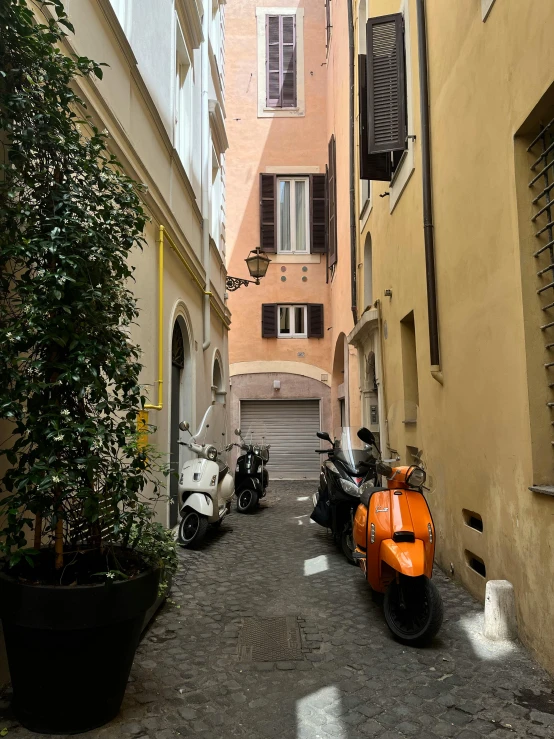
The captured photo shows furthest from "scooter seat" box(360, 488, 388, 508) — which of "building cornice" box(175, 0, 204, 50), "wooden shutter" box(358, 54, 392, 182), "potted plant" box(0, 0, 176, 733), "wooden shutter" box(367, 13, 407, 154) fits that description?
"building cornice" box(175, 0, 204, 50)

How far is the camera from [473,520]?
493 centimetres

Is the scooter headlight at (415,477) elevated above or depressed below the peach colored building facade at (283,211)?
below

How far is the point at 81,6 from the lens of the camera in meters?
4.35

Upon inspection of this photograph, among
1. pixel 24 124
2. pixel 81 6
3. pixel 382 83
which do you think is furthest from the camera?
pixel 382 83

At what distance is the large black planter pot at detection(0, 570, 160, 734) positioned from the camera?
2.60 metres

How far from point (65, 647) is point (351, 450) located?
4327mm

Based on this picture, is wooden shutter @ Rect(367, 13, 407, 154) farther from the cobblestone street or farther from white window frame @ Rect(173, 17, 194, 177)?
the cobblestone street

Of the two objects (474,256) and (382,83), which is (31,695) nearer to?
(474,256)

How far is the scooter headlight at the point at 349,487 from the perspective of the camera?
616 cm

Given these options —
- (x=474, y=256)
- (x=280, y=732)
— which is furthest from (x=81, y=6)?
(x=280, y=732)

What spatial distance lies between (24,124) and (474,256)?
3.18 m

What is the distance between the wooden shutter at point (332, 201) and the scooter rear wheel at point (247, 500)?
7.11m

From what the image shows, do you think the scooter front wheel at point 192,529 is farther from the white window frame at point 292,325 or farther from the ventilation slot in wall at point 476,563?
the white window frame at point 292,325

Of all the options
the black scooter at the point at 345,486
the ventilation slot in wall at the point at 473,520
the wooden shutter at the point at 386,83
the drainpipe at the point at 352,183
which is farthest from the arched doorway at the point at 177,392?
the drainpipe at the point at 352,183
